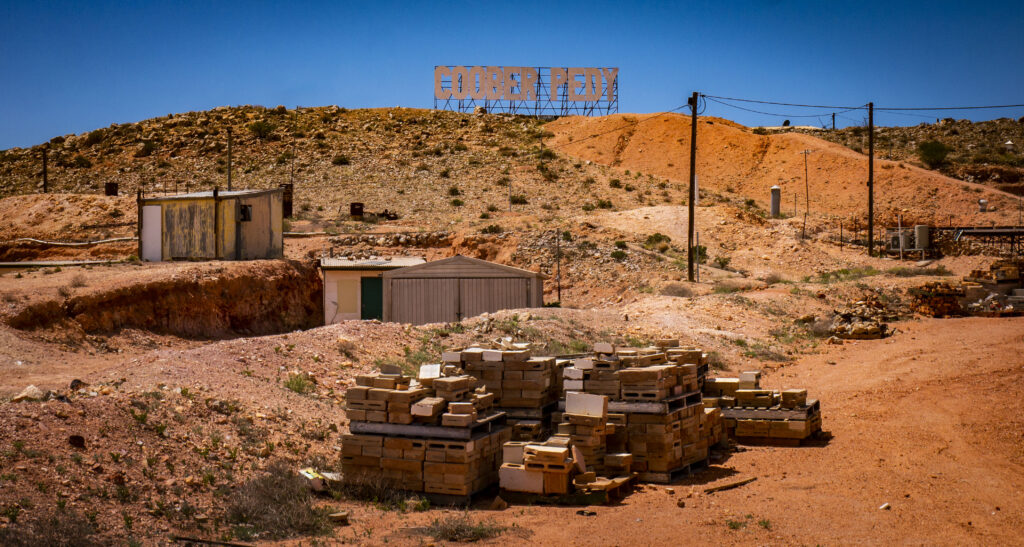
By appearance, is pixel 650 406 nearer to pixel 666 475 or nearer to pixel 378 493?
pixel 666 475

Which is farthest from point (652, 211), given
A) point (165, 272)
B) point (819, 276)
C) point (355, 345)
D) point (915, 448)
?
point (915, 448)

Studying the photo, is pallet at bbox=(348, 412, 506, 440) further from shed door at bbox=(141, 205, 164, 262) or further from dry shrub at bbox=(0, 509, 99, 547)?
shed door at bbox=(141, 205, 164, 262)

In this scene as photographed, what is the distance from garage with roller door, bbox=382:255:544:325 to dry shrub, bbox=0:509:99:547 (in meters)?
19.7

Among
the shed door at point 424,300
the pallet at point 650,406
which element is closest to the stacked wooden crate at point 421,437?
the pallet at point 650,406

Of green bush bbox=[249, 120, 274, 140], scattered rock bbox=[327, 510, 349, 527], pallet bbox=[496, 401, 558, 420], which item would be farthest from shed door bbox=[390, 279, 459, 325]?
green bush bbox=[249, 120, 274, 140]

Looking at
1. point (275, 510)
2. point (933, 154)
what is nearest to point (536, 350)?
point (275, 510)

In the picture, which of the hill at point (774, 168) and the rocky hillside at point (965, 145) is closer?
the hill at point (774, 168)

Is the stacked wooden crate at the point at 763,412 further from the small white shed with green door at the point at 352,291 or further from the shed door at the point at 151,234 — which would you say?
the shed door at the point at 151,234

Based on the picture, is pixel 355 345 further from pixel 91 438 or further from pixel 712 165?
pixel 712 165

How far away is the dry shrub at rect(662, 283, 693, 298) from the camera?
108 feet

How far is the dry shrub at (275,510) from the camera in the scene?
9442 mm

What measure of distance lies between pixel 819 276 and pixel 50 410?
118ft

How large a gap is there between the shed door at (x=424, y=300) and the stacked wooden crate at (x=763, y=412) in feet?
48.6

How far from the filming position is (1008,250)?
47.2 meters
